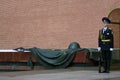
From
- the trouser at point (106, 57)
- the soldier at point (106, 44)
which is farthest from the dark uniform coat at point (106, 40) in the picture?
the trouser at point (106, 57)

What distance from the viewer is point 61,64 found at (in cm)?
1591

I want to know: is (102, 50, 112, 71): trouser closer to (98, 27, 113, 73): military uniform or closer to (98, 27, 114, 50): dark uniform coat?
(98, 27, 113, 73): military uniform

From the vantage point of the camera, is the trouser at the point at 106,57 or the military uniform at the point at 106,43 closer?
the military uniform at the point at 106,43

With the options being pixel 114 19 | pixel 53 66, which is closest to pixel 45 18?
pixel 114 19

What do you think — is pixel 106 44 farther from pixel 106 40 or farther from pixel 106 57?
pixel 106 57

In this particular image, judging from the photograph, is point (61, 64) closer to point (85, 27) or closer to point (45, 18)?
point (85, 27)

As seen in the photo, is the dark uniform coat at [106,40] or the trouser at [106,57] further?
the trouser at [106,57]

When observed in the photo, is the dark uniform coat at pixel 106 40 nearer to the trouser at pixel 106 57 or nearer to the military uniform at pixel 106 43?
the military uniform at pixel 106 43

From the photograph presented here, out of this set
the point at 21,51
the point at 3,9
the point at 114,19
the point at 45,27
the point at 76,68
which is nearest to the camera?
the point at 76,68

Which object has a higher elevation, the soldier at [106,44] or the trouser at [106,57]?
the soldier at [106,44]

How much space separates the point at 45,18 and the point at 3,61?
444 centimetres

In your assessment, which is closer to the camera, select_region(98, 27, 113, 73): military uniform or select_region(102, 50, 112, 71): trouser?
select_region(98, 27, 113, 73): military uniform

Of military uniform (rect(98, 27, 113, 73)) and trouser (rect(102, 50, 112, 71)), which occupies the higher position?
military uniform (rect(98, 27, 113, 73))

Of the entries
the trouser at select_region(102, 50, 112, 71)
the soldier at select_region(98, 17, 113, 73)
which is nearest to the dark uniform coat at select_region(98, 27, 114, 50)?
the soldier at select_region(98, 17, 113, 73)
